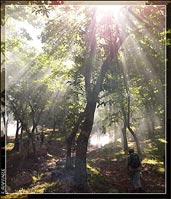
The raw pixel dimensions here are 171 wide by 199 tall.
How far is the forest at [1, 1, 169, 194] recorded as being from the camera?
5.61 m

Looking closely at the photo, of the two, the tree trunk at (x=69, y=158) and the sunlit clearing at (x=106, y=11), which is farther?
the sunlit clearing at (x=106, y=11)

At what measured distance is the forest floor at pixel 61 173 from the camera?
220 inches

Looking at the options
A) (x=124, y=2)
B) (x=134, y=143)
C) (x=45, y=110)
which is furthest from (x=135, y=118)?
(x=124, y=2)

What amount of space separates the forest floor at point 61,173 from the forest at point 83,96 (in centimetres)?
2

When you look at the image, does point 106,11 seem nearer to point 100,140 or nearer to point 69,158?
point 100,140

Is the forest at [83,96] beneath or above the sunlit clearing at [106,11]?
beneath

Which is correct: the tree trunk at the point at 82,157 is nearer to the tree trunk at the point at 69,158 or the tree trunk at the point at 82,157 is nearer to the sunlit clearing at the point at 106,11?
the tree trunk at the point at 69,158

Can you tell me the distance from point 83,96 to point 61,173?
1714 mm

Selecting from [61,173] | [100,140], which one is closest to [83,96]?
[100,140]

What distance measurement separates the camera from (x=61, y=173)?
5645mm

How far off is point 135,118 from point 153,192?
5.27ft

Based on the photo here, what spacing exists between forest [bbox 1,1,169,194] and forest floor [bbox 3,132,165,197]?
20 millimetres

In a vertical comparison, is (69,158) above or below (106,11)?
below

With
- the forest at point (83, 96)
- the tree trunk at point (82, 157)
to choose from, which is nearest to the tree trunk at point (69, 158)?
the forest at point (83, 96)
